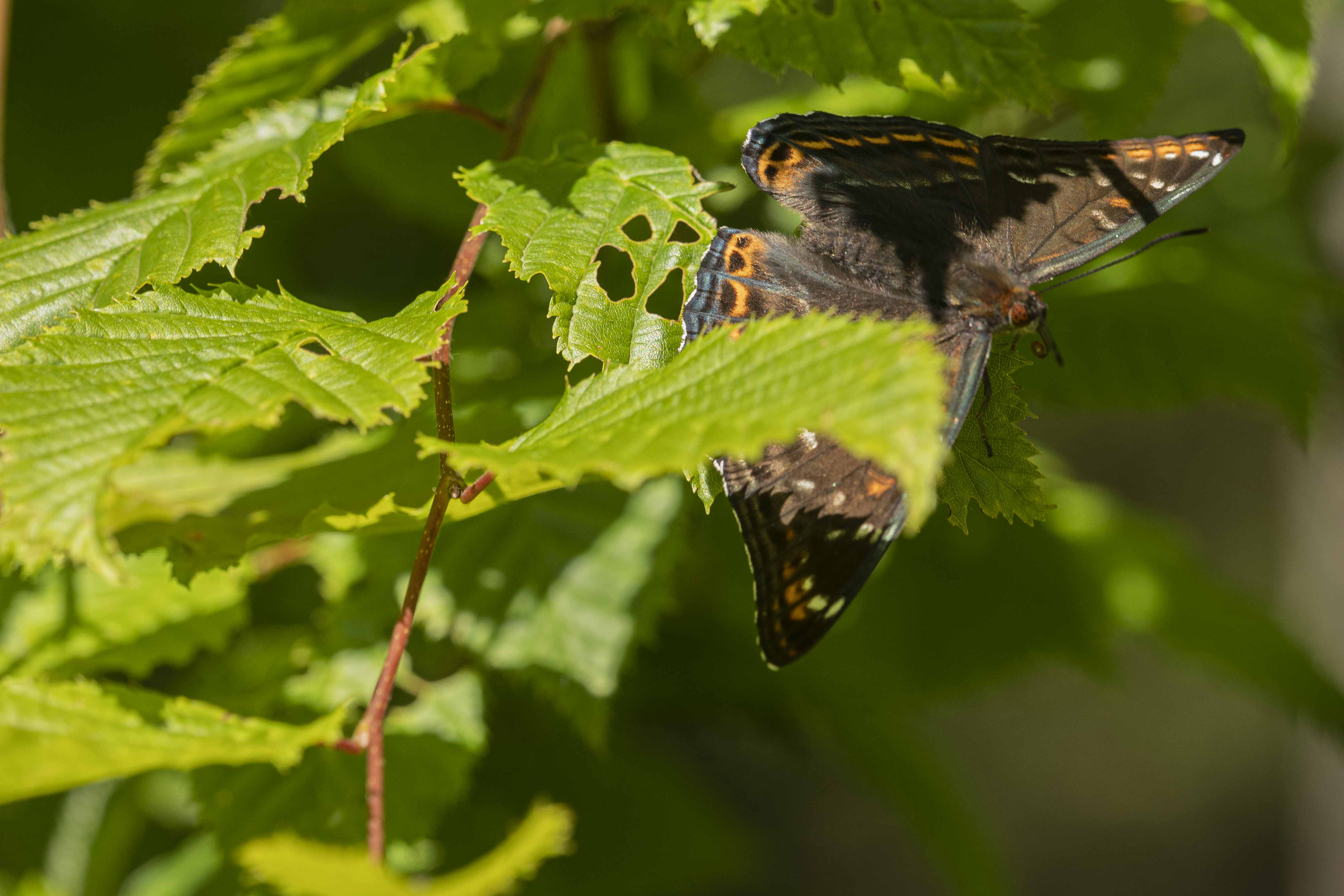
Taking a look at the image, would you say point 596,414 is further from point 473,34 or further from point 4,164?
point 4,164

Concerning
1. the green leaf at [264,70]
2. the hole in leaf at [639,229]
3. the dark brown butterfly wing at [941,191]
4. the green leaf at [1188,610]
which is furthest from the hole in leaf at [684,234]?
the green leaf at [1188,610]

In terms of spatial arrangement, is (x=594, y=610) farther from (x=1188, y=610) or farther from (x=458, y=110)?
(x=1188, y=610)

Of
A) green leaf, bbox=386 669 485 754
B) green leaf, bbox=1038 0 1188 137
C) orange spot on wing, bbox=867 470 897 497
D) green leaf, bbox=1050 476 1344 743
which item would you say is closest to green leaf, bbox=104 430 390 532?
green leaf, bbox=386 669 485 754

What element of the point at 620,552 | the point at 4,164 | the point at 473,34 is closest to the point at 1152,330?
the point at 620,552

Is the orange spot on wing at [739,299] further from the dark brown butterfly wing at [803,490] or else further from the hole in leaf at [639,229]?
the hole in leaf at [639,229]

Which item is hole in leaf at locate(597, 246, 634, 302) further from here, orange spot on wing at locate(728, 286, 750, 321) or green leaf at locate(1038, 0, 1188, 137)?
green leaf at locate(1038, 0, 1188, 137)
